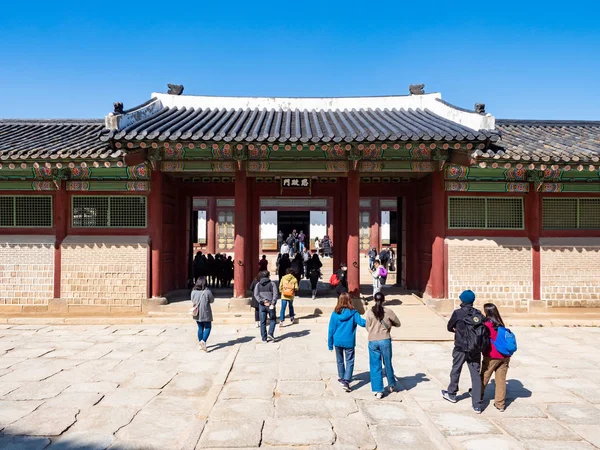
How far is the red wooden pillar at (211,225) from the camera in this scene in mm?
26781

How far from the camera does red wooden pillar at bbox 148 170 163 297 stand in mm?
11633

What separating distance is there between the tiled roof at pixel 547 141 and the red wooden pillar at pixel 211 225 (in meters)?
17.6

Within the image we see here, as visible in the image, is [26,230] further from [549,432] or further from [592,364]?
[592,364]

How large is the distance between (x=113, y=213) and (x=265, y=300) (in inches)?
225

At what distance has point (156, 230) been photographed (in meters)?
11.7

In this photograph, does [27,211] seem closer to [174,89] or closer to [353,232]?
[174,89]

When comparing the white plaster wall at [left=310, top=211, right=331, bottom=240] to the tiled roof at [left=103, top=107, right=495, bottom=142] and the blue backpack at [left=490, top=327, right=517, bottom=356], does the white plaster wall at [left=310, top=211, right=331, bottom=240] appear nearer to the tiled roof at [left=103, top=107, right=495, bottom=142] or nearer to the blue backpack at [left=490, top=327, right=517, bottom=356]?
the tiled roof at [left=103, top=107, right=495, bottom=142]

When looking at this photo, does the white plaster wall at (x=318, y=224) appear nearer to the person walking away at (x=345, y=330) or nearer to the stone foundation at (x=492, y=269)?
the stone foundation at (x=492, y=269)

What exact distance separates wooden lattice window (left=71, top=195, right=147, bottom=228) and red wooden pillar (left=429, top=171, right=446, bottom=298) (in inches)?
320

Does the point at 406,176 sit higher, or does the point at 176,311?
→ the point at 406,176

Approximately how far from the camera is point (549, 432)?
16.2 ft

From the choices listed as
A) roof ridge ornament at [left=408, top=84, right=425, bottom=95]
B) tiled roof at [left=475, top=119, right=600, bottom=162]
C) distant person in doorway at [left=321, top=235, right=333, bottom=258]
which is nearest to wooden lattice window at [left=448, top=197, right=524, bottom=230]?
tiled roof at [left=475, top=119, right=600, bottom=162]

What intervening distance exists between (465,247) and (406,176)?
307 centimetres

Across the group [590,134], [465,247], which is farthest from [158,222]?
[590,134]
